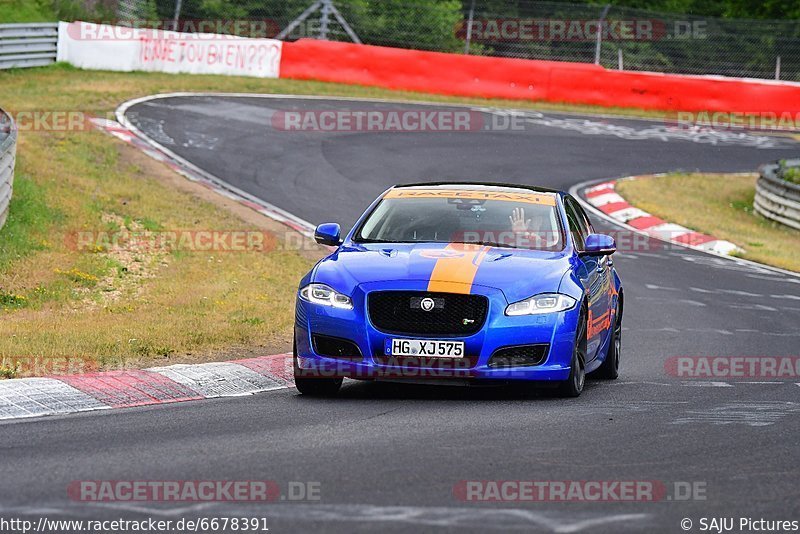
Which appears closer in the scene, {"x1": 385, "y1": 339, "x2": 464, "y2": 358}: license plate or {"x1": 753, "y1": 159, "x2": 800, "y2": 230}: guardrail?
{"x1": 385, "y1": 339, "x2": 464, "y2": 358}: license plate

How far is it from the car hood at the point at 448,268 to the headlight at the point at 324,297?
0.05m

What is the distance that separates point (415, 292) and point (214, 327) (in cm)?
340

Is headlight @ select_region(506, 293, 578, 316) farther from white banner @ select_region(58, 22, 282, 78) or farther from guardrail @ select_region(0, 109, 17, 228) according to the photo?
white banner @ select_region(58, 22, 282, 78)

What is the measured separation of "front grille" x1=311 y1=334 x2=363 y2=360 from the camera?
8734mm

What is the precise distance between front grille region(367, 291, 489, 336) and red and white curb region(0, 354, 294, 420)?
135 centimetres

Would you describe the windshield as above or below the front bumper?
above

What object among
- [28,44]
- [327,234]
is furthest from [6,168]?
[28,44]

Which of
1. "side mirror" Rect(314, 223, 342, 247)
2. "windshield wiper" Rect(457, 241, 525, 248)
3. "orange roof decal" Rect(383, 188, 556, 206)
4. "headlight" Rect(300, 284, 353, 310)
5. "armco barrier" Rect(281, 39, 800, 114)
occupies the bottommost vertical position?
"armco barrier" Rect(281, 39, 800, 114)

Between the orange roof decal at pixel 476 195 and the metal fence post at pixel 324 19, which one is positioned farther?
the metal fence post at pixel 324 19

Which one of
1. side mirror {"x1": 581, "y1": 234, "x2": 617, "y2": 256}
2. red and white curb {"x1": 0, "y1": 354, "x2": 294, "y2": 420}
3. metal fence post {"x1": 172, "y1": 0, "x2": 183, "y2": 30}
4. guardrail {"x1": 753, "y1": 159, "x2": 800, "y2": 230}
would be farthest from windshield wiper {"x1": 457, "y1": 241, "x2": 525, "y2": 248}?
metal fence post {"x1": 172, "y1": 0, "x2": 183, "y2": 30}

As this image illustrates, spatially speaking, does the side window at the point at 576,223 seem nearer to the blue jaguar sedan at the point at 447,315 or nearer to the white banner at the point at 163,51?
the blue jaguar sedan at the point at 447,315

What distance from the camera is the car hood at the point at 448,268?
28.7ft

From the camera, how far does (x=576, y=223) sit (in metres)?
10.6

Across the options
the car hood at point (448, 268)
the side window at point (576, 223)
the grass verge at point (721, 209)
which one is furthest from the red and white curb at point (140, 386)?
the grass verge at point (721, 209)
